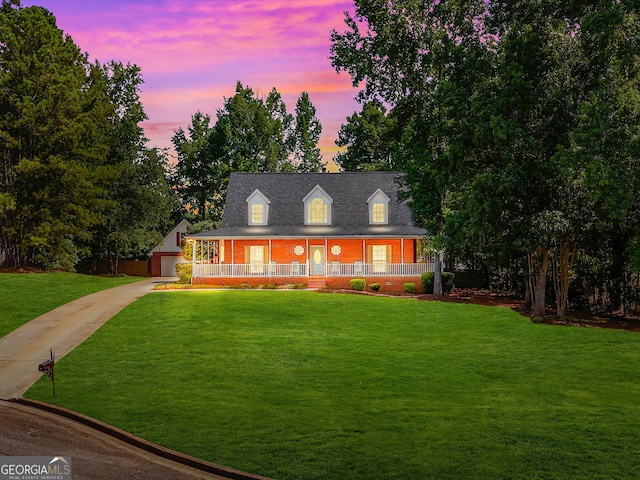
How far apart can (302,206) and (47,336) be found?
82.4ft

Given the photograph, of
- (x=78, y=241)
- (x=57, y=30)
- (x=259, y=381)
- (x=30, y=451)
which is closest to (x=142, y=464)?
(x=30, y=451)

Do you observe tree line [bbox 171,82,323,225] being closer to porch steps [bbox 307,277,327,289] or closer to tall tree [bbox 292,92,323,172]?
tall tree [bbox 292,92,323,172]

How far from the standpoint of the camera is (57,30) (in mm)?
47312

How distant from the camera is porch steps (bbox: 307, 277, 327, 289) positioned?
3897cm

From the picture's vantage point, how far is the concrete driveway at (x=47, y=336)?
58.4 ft

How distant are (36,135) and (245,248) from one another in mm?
17117

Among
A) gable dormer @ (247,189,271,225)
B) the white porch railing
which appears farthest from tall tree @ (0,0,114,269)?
the white porch railing

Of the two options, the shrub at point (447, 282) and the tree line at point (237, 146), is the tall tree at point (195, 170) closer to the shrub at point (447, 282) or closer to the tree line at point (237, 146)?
the tree line at point (237, 146)

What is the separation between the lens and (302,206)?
46.1m

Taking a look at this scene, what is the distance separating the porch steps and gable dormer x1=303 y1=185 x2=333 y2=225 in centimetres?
668

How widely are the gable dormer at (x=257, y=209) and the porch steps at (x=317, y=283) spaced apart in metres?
7.49

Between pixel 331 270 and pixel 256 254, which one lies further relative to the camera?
pixel 256 254

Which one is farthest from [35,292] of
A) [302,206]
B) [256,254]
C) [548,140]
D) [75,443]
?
[548,140]

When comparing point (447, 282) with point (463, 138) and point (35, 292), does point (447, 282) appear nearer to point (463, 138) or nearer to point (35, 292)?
point (463, 138)
